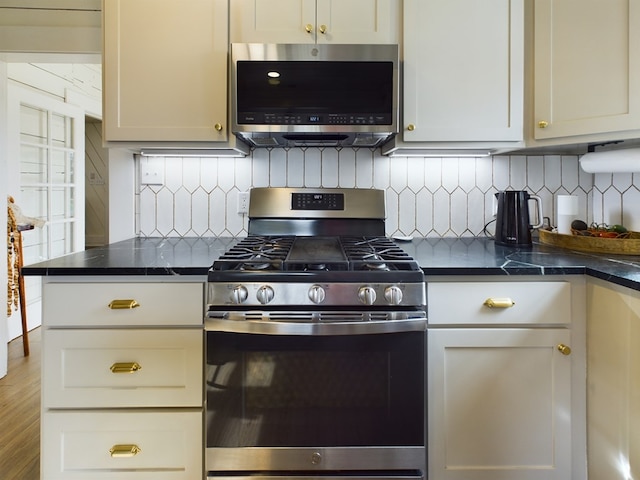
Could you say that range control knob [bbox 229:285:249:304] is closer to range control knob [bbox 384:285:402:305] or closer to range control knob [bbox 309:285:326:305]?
range control knob [bbox 309:285:326:305]

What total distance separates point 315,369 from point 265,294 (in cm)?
28

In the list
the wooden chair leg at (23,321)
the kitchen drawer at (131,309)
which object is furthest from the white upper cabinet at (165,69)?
the wooden chair leg at (23,321)

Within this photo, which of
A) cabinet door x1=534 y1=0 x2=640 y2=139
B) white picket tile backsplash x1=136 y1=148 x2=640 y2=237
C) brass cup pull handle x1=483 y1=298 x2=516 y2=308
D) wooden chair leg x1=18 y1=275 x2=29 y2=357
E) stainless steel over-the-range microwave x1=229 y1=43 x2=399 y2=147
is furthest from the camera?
wooden chair leg x1=18 y1=275 x2=29 y2=357

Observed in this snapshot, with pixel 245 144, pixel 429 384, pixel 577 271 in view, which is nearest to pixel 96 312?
pixel 245 144

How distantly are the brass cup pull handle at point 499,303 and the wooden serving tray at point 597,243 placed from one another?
0.58 m

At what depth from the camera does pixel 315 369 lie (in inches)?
56.4

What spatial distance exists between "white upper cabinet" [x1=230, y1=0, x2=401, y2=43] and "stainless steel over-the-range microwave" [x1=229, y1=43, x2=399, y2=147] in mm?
84

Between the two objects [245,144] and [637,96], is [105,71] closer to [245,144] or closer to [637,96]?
[245,144]

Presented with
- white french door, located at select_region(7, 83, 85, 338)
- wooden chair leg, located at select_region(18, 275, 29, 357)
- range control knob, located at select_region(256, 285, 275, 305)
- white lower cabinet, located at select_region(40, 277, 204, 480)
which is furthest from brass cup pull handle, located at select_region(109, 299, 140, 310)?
white french door, located at select_region(7, 83, 85, 338)

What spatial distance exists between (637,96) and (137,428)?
208 cm

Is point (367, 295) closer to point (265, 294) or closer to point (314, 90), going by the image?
point (265, 294)

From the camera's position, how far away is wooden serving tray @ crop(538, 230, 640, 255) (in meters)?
1.74

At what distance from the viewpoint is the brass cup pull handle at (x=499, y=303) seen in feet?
4.97

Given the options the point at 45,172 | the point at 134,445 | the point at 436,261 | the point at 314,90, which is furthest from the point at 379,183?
the point at 45,172
